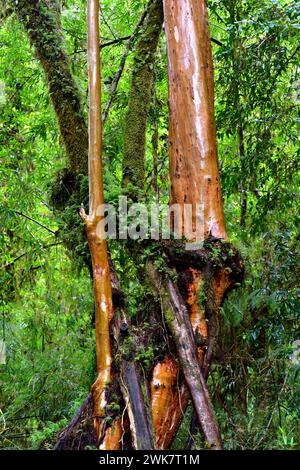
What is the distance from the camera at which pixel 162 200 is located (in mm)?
8406

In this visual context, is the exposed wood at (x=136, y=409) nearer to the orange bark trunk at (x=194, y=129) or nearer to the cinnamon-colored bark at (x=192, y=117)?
the orange bark trunk at (x=194, y=129)

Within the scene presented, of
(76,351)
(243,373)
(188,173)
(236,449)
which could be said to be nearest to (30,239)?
(76,351)

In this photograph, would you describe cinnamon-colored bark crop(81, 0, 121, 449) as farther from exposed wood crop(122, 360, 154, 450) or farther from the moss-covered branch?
the moss-covered branch

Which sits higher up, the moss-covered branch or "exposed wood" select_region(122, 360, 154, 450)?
the moss-covered branch

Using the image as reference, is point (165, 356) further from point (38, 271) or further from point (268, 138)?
point (38, 271)

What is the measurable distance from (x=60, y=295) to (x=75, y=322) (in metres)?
0.48

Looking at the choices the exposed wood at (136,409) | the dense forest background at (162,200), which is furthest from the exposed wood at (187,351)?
the exposed wood at (136,409)

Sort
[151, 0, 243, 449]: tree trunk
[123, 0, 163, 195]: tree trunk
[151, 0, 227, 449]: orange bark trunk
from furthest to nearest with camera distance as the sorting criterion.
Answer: [123, 0, 163, 195]: tree trunk, [151, 0, 227, 449]: orange bark trunk, [151, 0, 243, 449]: tree trunk

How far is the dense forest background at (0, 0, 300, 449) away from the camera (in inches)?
224

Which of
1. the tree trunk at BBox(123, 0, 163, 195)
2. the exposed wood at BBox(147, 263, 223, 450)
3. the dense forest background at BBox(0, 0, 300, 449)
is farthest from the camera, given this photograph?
the tree trunk at BBox(123, 0, 163, 195)

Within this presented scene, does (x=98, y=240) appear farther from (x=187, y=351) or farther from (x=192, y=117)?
(x=192, y=117)

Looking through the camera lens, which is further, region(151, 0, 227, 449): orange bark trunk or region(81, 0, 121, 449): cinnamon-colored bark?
region(151, 0, 227, 449): orange bark trunk

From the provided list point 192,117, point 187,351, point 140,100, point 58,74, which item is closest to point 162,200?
point 140,100

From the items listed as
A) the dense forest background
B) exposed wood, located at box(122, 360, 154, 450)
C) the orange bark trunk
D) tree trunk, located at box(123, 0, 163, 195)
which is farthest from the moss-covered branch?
exposed wood, located at box(122, 360, 154, 450)
